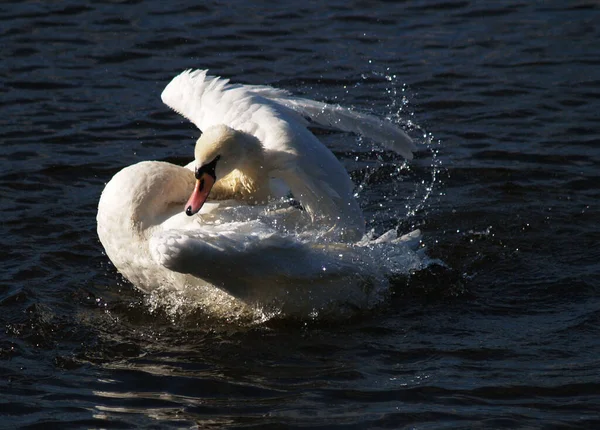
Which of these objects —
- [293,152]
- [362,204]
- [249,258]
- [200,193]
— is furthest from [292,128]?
[362,204]

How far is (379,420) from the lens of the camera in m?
6.00

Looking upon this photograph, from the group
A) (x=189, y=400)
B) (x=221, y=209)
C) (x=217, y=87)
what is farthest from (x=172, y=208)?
(x=189, y=400)

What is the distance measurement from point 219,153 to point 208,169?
5.2 inches

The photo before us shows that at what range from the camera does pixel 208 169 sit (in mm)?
7141

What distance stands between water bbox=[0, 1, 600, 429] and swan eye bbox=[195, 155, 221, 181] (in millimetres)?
1001

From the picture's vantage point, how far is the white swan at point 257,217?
6.92 metres

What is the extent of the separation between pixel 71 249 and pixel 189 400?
276 cm

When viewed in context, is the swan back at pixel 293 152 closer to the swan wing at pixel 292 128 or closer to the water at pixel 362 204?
the swan wing at pixel 292 128

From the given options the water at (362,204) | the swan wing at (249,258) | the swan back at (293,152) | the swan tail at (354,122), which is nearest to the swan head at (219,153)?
the swan back at (293,152)

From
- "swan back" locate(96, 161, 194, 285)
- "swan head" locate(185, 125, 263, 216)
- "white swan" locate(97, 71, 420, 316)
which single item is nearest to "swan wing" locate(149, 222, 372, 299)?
"white swan" locate(97, 71, 420, 316)

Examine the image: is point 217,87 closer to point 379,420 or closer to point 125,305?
point 125,305

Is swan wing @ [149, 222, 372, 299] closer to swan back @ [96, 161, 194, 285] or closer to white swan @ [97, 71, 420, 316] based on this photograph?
white swan @ [97, 71, 420, 316]

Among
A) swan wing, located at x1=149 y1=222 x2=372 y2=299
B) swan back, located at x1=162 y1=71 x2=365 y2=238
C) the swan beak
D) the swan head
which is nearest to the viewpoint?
swan wing, located at x1=149 y1=222 x2=372 y2=299

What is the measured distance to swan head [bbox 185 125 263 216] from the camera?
708 centimetres
